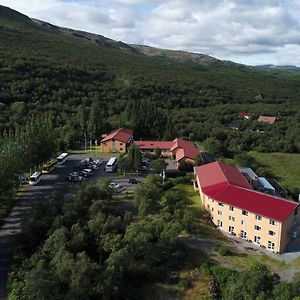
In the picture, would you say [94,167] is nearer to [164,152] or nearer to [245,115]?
[164,152]

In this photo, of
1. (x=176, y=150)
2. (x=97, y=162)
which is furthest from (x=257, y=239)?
(x=97, y=162)

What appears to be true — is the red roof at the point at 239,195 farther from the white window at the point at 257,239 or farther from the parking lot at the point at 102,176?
the parking lot at the point at 102,176

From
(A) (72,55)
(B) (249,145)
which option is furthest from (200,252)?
(A) (72,55)

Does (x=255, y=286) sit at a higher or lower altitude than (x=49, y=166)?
higher

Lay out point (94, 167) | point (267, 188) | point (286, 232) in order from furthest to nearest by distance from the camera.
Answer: point (94, 167)
point (267, 188)
point (286, 232)

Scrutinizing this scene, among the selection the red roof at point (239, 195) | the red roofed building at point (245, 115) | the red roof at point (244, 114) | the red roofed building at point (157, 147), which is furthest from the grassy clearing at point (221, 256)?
the red roof at point (244, 114)
